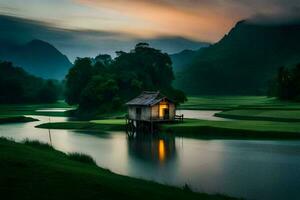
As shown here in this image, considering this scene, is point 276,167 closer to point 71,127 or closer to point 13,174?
point 13,174

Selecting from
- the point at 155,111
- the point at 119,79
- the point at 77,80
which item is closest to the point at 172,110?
the point at 155,111

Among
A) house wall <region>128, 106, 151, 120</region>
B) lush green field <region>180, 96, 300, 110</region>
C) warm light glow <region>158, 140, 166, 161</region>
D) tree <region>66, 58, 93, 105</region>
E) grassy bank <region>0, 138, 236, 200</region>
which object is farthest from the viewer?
tree <region>66, 58, 93, 105</region>

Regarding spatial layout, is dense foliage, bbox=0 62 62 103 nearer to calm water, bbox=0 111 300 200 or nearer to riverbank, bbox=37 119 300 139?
riverbank, bbox=37 119 300 139

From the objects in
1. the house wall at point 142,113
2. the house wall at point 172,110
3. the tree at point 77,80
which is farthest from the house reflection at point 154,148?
the tree at point 77,80

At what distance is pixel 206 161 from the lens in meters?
32.8

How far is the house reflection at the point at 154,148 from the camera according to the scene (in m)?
36.0

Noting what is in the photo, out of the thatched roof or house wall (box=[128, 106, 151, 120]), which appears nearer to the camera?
the thatched roof

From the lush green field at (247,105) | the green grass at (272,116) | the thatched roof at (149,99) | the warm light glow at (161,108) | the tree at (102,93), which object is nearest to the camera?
the thatched roof at (149,99)

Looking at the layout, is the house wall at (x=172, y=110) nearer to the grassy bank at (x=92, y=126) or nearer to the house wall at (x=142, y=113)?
the house wall at (x=142, y=113)

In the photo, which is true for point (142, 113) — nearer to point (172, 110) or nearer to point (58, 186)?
point (172, 110)

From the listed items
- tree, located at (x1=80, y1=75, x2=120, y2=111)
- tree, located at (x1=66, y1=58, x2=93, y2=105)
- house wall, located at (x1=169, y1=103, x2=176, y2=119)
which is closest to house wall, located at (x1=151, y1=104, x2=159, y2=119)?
house wall, located at (x1=169, y1=103, x2=176, y2=119)

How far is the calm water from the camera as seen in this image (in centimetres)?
2362

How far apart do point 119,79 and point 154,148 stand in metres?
65.2

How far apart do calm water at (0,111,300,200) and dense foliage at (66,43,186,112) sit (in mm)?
47882
